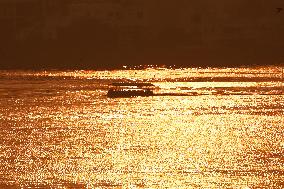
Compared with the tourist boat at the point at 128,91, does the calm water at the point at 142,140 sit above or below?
below

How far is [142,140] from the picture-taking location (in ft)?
211

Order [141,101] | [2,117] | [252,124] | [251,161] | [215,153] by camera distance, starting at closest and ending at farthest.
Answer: [251,161] < [215,153] < [252,124] < [2,117] < [141,101]

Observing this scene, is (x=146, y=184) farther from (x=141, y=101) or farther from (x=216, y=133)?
(x=141, y=101)

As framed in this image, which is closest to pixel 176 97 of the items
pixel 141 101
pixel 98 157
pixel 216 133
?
pixel 141 101

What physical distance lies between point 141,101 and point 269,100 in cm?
1289

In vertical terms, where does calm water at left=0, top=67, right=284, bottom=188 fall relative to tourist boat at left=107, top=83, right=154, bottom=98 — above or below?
below

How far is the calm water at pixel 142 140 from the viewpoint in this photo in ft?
155

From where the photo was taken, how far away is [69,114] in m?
85.1

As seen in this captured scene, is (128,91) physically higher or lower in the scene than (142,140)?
higher

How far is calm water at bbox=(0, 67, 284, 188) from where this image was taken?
47.2 meters

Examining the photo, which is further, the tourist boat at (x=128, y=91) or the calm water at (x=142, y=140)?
the tourist boat at (x=128, y=91)

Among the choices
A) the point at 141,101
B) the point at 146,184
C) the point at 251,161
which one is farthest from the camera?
the point at 141,101

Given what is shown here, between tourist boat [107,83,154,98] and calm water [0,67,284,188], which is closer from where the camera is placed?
calm water [0,67,284,188]

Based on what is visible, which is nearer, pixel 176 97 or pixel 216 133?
pixel 216 133
